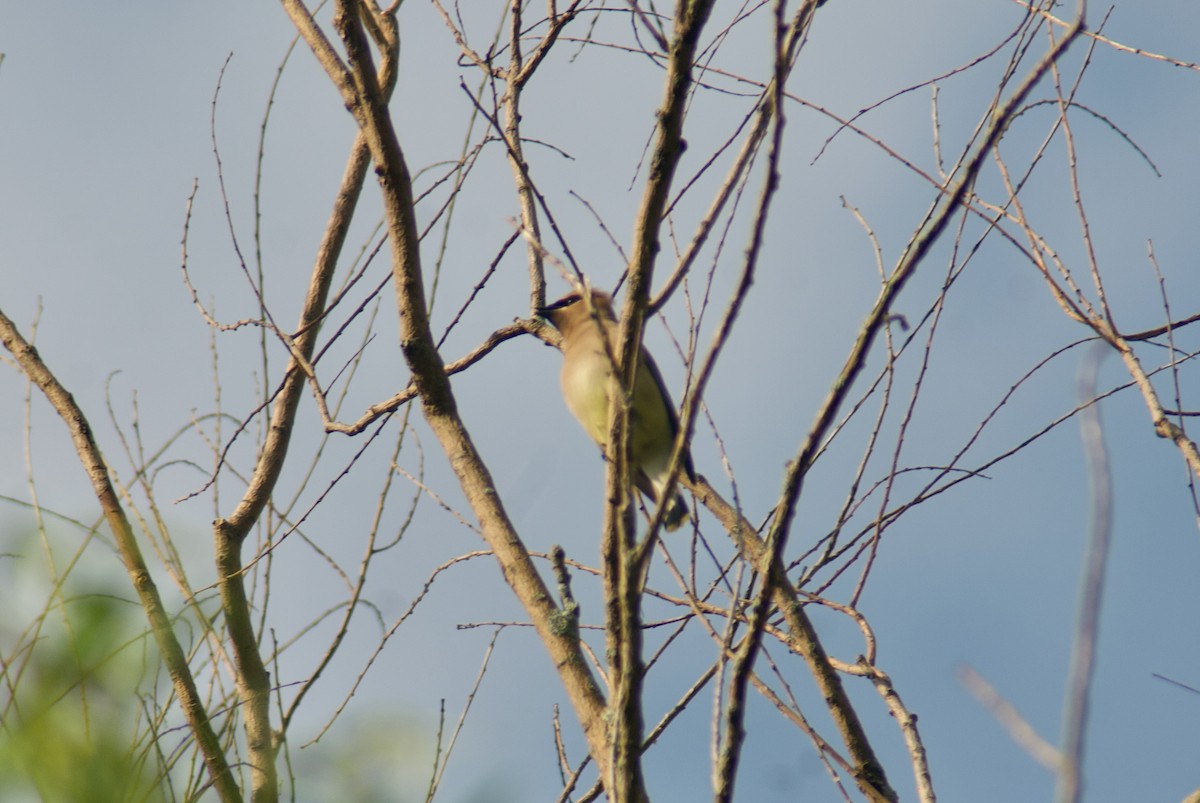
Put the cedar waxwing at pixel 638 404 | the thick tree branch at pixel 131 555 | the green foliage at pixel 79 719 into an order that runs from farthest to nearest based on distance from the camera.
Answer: the cedar waxwing at pixel 638 404 < the thick tree branch at pixel 131 555 < the green foliage at pixel 79 719

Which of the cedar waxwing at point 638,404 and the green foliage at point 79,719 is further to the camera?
the cedar waxwing at point 638,404

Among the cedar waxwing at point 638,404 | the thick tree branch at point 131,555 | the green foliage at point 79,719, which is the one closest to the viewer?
the green foliage at point 79,719

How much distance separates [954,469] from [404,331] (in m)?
1.82

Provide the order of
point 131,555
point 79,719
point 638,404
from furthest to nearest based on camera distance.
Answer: point 638,404
point 131,555
point 79,719

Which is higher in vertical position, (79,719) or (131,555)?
(131,555)

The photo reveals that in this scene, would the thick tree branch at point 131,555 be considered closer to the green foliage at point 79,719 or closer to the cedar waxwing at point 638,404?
the green foliage at point 79,719

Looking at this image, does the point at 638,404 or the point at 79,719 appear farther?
the point at 638,404

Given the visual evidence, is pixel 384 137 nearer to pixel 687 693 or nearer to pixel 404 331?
pixel 404 331

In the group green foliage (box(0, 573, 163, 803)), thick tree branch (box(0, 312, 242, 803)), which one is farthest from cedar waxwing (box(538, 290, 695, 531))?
green foliage (box(0, 573, 163, 803))

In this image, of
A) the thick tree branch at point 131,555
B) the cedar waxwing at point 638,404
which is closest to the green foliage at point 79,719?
the thick tree branch at point 131,555

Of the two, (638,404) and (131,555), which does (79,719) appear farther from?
(638,404)

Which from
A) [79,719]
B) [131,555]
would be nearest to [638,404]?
[131,555]

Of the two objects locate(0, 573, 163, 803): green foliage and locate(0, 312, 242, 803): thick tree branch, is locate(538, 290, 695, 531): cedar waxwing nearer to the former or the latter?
locate(0, 312, 242, 803): thick tree branch

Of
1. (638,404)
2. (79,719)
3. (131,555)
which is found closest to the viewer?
(79,719)
